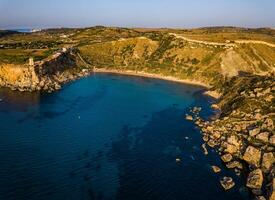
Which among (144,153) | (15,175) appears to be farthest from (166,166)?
(15,175)

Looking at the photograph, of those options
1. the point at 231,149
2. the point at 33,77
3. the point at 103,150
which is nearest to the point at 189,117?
the point at 231,149

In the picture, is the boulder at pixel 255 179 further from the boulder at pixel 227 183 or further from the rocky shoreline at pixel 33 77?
the rocky shoreline at pixel 33 77

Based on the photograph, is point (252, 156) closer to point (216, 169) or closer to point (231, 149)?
point (231, 149)

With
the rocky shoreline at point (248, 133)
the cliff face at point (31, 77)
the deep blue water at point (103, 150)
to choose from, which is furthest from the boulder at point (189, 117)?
the cliff face at point (31, 77)

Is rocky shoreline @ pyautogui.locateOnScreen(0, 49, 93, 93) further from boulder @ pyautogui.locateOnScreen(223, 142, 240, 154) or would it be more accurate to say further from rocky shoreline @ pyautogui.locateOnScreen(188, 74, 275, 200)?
boulder @ pyautogui.locateOnScreen(223, 142, 240, 154)

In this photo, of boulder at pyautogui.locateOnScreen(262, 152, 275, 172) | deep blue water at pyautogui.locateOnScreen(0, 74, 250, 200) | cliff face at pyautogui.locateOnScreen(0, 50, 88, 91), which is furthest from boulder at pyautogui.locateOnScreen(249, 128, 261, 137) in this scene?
cliff face at pyautogui.locateOnScreen(0, 50, 88, 91)

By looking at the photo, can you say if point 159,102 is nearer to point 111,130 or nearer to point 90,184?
point 111,130
